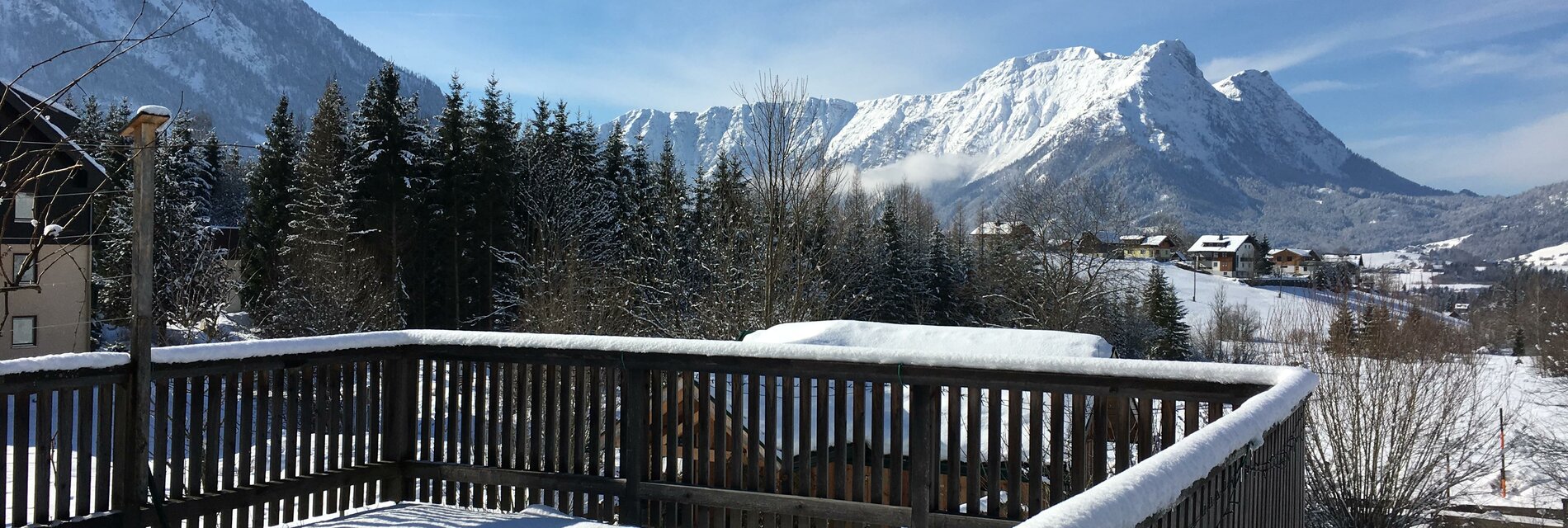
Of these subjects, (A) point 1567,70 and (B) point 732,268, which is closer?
(B) point 732,268

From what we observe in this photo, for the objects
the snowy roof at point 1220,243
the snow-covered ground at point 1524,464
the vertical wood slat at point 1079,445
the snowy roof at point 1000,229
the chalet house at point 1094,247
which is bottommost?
the snow-covered ground at point 1524,464

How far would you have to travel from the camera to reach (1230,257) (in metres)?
83.3

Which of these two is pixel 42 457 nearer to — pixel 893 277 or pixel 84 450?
pixel 84 450

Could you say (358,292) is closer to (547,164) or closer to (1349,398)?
(547,164)

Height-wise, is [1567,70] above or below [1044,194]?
above

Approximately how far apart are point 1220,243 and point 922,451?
95.9 m

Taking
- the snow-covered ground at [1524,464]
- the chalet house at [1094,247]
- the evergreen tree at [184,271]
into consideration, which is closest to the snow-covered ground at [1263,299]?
the chalet house at [1094,247]

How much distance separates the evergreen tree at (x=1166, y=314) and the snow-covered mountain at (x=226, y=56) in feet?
435

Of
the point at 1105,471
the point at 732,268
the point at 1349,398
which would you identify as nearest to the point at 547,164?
the point at 732,268

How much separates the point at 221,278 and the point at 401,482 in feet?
50.9

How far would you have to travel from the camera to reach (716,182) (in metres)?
26.8

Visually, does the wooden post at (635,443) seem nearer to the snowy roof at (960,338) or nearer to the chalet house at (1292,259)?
the snowy roof at (960,338)

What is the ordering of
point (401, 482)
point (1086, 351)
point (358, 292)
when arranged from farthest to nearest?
point (358, 292) < point (1086, 351) < point (401, 482)

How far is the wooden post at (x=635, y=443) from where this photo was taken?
445 cm
